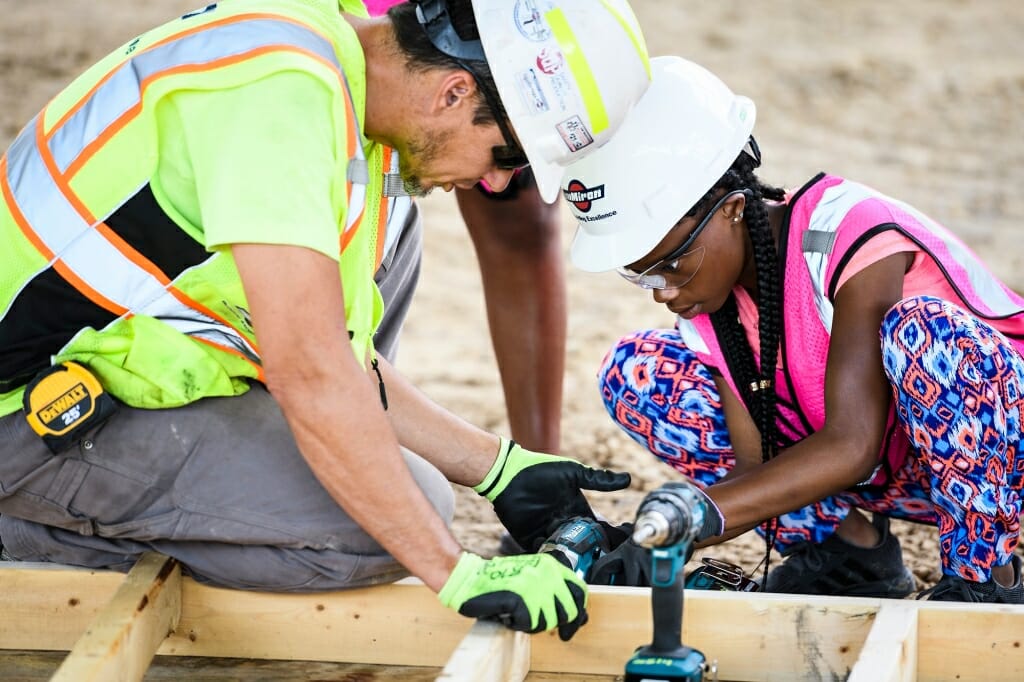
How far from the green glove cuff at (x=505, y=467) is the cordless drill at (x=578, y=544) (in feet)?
0.59

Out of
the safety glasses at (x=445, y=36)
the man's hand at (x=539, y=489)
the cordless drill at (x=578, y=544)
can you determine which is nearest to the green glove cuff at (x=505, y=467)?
the man's hand at (x=539, y=489)

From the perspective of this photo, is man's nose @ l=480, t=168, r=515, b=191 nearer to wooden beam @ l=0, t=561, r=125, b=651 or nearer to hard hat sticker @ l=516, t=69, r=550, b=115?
hard hat sticker @ l=516, t=69, r=550, b=115

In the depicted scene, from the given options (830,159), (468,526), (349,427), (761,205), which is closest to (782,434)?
(761,205)

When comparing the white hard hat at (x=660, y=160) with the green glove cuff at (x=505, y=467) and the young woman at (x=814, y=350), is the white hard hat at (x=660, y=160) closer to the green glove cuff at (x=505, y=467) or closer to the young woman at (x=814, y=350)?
the young woman at (x=814, y=350)

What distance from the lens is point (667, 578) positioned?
2.21 meters

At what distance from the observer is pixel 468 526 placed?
155 inches

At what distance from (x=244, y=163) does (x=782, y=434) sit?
5.46ft

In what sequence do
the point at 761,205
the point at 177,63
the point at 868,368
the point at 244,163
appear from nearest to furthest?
1. the point at 244,163
2. the point at 177,63
3. the point at 868,368
4. the point at 761,205

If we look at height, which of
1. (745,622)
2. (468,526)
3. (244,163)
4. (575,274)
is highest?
(244,163)

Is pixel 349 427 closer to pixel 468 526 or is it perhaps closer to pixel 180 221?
pixel 180 221

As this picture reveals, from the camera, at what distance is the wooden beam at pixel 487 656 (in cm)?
228

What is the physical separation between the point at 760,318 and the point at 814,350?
148 mm

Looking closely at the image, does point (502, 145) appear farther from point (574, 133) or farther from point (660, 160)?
point (660, 160)

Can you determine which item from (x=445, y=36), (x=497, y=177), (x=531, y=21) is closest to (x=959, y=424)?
(x=497, y=177)
